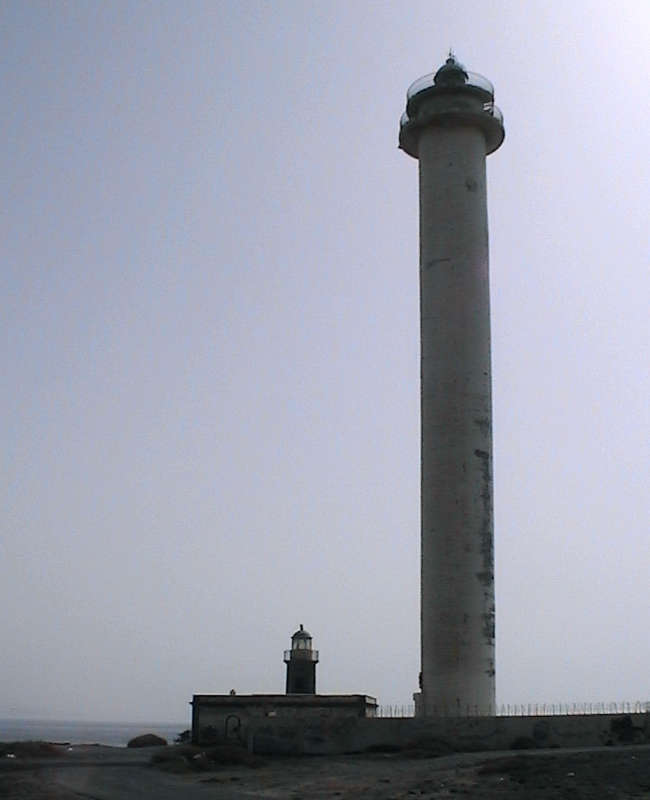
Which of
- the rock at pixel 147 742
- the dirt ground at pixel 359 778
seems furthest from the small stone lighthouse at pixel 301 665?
the dirt ground at pixel 359 778

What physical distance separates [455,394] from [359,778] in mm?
17907

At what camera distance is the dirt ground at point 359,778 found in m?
24.7

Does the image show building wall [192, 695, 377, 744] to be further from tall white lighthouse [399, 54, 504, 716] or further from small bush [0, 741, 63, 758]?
small bush [0, 741, 63, 758]

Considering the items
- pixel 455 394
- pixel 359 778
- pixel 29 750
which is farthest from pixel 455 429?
pixel 29 750

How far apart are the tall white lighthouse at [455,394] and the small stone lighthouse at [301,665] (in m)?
8.52

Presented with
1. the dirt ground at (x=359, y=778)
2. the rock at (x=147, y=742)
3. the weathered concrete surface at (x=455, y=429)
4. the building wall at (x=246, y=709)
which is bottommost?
the dirt ground at (x=359, y=778)

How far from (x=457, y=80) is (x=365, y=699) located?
2536 cm

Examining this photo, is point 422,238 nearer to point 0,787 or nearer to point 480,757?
point 480,757

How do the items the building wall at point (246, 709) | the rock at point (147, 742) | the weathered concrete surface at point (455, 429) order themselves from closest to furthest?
the building wall at point (246, 709)
the weathered concrete surface at point (455, 429)
the rock at point (147, 742)

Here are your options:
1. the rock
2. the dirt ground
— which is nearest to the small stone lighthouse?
the rock

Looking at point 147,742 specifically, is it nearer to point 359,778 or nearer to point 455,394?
point 455,394

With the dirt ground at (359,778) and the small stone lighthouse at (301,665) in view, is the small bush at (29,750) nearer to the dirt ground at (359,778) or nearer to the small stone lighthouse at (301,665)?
the dirt ground at (359,778)

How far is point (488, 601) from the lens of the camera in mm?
41594

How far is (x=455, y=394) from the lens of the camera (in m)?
43.1
